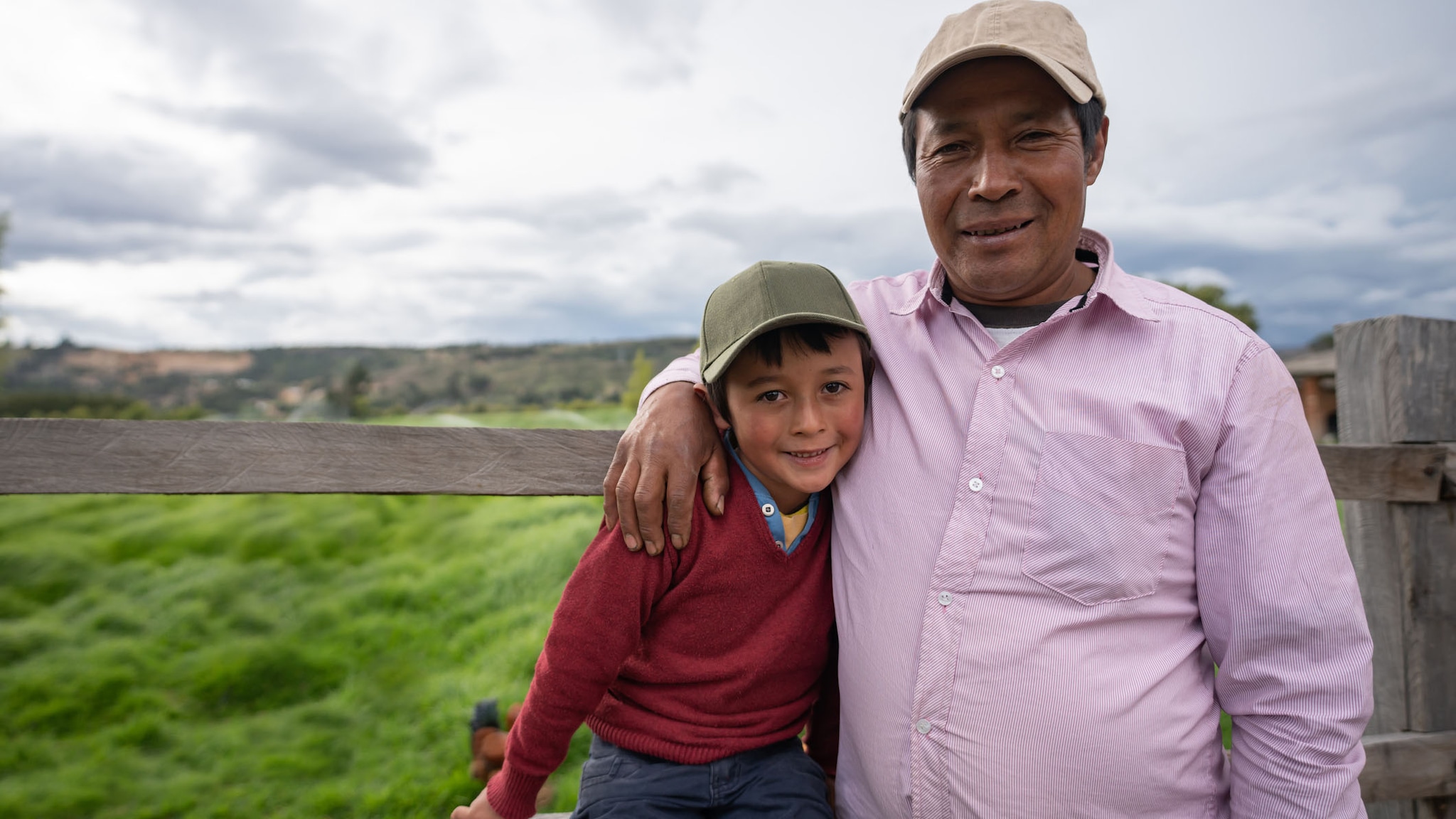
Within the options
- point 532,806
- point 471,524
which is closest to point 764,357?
point 532,806

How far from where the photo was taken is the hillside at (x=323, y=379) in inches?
227

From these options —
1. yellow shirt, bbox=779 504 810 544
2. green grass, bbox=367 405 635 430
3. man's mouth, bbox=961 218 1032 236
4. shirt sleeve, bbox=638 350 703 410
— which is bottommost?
yellow shirt, bbox=779 504 810 544

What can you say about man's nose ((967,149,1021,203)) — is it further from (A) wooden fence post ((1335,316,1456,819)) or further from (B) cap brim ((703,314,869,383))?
(A) wooden fence post ((1335,316,1456,819))

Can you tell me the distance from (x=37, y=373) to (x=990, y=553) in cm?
704

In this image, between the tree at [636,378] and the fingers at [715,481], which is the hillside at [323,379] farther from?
the fingers at [715,481]

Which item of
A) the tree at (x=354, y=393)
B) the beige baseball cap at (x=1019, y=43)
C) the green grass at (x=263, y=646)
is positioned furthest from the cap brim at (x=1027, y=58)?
the tree at (x=354, y=393)

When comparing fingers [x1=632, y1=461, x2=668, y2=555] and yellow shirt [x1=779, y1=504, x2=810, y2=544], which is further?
yellow shirt [x1=779, y1=504, x2=810, y2=544]

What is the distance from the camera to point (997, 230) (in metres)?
1.76

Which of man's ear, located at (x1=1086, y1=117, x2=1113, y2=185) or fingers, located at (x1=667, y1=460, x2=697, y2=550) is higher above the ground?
man's ear, located at (x1=1086, y1=117, x2=1113, y2=185)

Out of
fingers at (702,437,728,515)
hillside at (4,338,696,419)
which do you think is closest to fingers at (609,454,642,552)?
fingers at (702,437,728,515)

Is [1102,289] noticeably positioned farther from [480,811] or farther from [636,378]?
[636,378]

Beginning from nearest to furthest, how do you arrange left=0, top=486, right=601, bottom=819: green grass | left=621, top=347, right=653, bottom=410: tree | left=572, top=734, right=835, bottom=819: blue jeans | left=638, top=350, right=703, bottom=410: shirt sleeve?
left=572, top=734, right=835, bottom=819: blue jeans → left=638, top=350, right=703, bottom=410: shirt sleeve → left=0, top=486, right=601, bottom=819: green grass → left=621, top=347, right=653, bottom=410: tree

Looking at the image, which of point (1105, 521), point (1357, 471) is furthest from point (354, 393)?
point (1357, 471)

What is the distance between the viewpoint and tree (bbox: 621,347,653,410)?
5235mm
